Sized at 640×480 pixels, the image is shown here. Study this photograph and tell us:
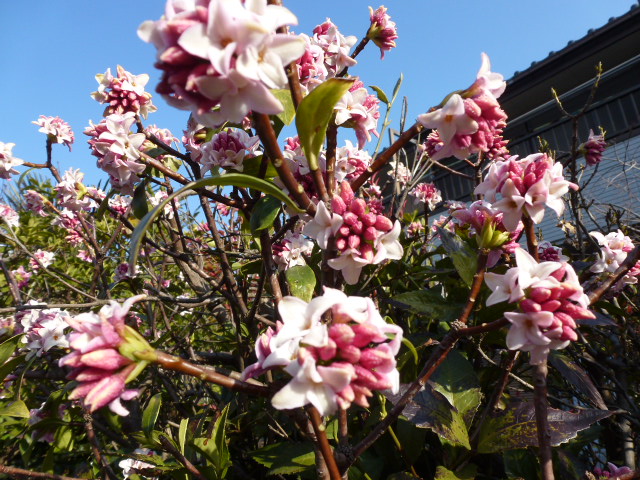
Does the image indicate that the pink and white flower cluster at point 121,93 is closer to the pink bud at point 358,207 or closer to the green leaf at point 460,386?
the pink bud at point 358,207

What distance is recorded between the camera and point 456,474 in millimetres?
937

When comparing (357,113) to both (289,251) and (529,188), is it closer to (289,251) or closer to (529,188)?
(529,188)

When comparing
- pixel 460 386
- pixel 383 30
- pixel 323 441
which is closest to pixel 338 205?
pixel 323 441

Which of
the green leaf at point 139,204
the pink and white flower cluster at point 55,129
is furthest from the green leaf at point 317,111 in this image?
the pink and white flower cluster at point 55,129

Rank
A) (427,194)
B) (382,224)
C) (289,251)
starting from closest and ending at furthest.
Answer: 1. (382,224)
2. (289,251)
3. (427,194)

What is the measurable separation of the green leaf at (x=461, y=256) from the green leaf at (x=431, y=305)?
0.08m

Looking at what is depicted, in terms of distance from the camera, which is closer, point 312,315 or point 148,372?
point 312,315

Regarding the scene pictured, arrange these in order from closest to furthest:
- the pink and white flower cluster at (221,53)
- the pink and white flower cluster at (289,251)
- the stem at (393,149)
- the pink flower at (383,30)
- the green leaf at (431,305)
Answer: the pink and white flower cluster at (221,53) → the stem at (393,149) → the green leaf at (431,305) → the pink and white flower cluster at (289,251) → the pink flower at (383,30)

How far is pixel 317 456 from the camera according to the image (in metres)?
0.71

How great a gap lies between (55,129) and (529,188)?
213cm

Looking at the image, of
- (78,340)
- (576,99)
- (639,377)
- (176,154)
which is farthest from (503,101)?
(78,340)

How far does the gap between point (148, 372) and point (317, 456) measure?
4.53 ft

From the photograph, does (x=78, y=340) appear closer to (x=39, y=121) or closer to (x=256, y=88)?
(x=256, y=88)

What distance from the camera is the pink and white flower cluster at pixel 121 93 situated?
1355mm
